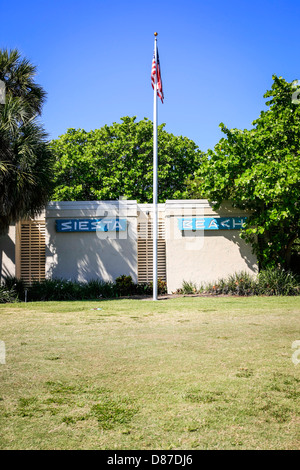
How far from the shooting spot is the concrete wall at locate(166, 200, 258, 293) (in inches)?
671

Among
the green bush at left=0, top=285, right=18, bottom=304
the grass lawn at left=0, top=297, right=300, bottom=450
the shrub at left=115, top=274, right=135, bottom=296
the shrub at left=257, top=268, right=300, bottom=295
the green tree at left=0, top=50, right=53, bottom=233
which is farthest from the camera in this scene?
the shrub at left=115, top=274, right=135, bottom=296

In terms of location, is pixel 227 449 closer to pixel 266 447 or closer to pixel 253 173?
pixel 266 447

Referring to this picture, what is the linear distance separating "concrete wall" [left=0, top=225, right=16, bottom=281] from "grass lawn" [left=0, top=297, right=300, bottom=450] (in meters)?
8.22

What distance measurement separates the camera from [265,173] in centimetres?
1453

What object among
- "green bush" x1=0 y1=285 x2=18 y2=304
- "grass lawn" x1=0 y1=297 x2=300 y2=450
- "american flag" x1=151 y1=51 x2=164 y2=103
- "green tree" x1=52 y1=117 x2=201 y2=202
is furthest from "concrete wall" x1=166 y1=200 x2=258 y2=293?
"green tree" x1=52 y1=117 x2=201 y2=202

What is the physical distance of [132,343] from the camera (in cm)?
687

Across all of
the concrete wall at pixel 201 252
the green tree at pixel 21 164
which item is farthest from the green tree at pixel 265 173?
the green tree at pixel 21 164

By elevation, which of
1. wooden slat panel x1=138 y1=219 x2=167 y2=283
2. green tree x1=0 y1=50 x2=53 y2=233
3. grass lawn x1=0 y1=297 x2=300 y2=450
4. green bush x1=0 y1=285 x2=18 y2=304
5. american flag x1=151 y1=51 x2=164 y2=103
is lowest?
grass lawn x1=0 y1=297 x2=300 y2=450

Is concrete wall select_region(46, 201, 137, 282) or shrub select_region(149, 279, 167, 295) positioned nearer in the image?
shrub select_region(149, 279, 167, 295)

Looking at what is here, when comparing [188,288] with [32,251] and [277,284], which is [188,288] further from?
[32,251]

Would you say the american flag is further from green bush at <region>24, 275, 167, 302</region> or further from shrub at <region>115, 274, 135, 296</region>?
green bush at <region>24, 275, 167, 302</region>

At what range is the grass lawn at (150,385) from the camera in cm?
337

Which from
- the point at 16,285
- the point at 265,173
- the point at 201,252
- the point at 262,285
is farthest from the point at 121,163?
the point at 262,285

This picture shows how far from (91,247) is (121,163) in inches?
468
